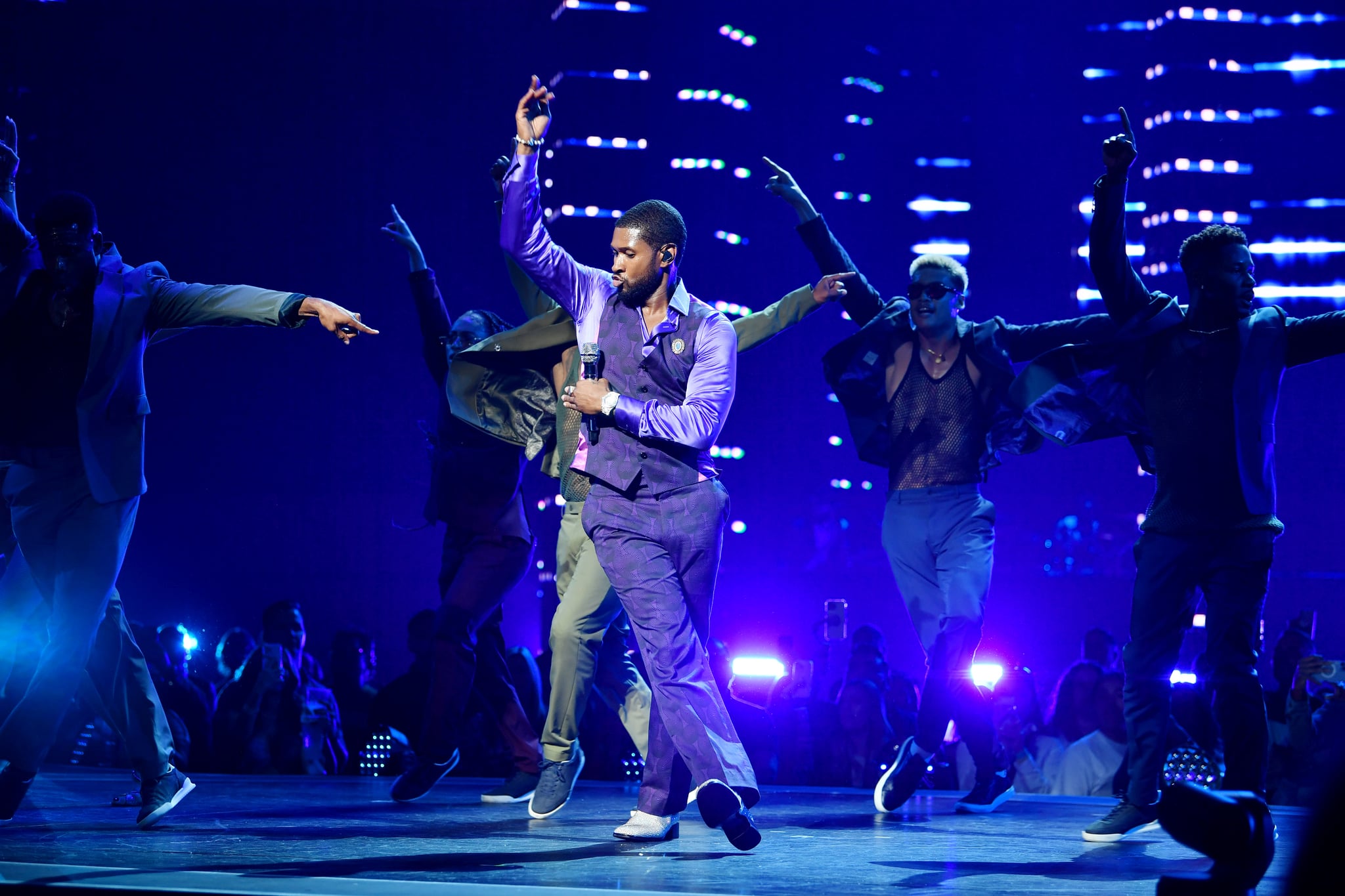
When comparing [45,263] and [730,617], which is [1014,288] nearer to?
[730,617]

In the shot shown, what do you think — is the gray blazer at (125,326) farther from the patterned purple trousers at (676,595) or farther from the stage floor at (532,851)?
the patterned purple trousers at (676,595)

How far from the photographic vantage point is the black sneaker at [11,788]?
4.39 m

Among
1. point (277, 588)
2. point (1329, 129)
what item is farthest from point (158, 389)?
point (1329, 129)

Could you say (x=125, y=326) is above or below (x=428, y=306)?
below

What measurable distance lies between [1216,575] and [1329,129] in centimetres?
5276

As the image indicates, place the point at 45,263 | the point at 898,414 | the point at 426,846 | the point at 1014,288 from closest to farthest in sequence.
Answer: the point at 426,846
the point at 45,263
the point at 898,414
the point at 1014,288

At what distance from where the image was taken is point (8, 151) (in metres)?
5.28

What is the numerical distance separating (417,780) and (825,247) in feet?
10.3

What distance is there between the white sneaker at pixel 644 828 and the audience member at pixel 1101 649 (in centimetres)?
584

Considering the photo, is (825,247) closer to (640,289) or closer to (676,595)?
(640,289)

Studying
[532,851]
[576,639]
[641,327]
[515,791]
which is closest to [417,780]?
[515,791]

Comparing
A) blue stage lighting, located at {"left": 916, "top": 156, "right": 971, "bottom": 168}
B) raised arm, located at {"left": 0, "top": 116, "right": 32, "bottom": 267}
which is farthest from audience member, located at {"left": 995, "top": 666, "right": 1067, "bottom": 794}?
blue stage lighting, located at {"left": 916, "top": 156, "right": 971, "bottom": 168}

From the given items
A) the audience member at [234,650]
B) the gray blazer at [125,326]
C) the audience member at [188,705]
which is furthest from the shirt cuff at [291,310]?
the audience member at [234,650]

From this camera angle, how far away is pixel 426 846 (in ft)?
13.4
